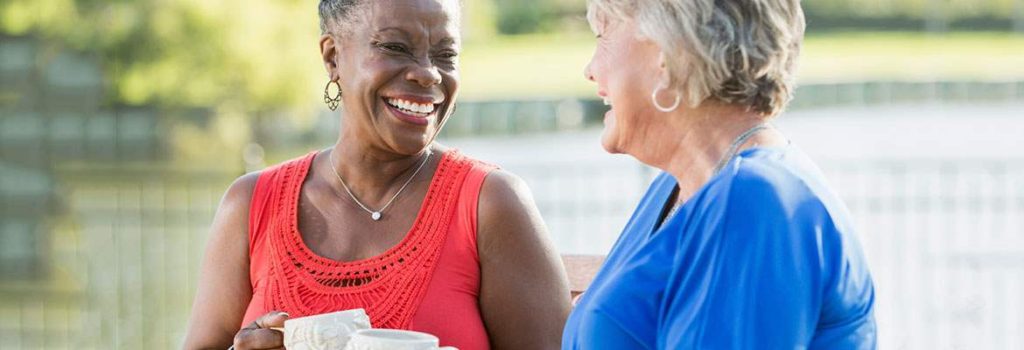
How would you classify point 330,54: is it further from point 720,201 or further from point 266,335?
point 720,201

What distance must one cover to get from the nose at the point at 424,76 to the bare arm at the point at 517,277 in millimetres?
221

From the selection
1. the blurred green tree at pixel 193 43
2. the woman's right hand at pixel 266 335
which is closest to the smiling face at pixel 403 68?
the woman's right hand at pixel 266 335

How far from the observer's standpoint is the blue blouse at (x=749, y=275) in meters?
1.72

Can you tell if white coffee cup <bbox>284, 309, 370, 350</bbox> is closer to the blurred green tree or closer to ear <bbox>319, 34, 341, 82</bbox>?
ear <bbox>319, 34, 341, 82</bbox>

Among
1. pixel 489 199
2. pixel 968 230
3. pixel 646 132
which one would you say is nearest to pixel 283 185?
pixel 489 199

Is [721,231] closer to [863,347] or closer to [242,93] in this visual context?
[863,347]

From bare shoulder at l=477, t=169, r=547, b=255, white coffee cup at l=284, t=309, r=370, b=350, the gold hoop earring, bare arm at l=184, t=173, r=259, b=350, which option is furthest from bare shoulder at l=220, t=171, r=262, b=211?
white coffee cup at l=284, t=309, r=370, b=350

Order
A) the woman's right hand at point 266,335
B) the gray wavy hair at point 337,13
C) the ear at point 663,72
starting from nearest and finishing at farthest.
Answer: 1. the ear at point 663,72
2. the woman's right hand at point 266,335
3. the gray wavy hair at point 337,13

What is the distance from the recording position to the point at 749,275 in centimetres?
172

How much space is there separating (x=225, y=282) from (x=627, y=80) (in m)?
1.01

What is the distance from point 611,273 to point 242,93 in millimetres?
9500

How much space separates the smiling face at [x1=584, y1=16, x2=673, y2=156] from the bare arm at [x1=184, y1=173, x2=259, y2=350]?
894mm

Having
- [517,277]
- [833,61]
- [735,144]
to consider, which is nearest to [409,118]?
[517,277]

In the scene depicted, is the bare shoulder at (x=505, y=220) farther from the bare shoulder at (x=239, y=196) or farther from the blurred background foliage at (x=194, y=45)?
the blurred background foliage at (x=194, y=45)
